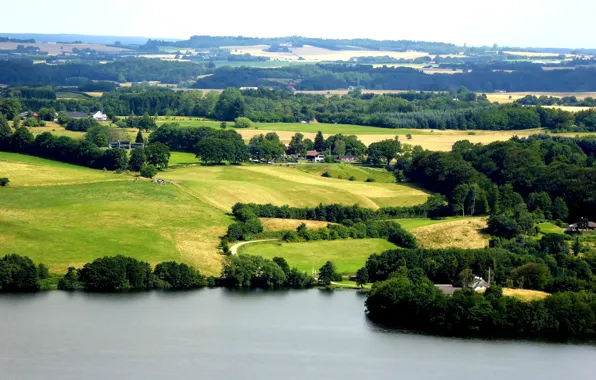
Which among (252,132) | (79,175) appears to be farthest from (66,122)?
(79,175)

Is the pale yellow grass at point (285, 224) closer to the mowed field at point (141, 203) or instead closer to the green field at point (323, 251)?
the mowed field at point (141, 203)

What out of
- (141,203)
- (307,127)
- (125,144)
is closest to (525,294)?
(141,203)

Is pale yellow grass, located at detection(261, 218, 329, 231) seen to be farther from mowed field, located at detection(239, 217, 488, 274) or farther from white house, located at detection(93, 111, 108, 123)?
white house, located at detection(93, 111, 108, 123)

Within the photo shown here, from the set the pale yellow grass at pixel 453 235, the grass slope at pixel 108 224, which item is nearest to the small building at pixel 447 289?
the pale yellow grass at pixel 453 235

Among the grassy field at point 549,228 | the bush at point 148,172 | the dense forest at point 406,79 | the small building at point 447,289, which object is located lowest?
the dense forest at point 406,79

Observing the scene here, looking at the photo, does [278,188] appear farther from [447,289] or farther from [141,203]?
Answer: [447,289]

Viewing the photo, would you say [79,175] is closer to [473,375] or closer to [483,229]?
[483,229]

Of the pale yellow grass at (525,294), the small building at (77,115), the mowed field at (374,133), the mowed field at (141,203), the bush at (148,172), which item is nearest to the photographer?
the pale yellow grass at (525,294)
